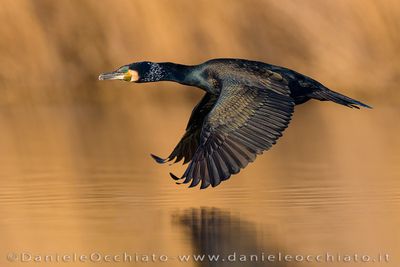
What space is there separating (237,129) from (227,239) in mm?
1312

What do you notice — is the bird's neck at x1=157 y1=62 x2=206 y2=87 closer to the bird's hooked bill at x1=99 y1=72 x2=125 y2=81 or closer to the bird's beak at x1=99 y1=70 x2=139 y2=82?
the bird's beak at x1=99 y1=70 x2=139 y2=82

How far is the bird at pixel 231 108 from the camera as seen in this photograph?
11.0m

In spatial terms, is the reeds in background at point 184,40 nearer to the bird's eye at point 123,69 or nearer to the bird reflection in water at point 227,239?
the bird's eye at point 123,69

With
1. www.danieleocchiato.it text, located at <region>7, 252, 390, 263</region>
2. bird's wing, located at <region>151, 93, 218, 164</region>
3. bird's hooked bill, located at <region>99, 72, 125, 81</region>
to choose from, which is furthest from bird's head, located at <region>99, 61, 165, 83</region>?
www.danieleocchiato.it text, located at <region>7, 252, 390, 263</region>

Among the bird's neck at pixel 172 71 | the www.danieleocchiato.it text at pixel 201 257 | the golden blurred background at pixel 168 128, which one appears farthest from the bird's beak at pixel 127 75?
the www.danieleocchiato.it text at pixel 201 257

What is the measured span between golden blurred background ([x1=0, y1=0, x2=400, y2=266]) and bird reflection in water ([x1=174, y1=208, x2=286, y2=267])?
64mm

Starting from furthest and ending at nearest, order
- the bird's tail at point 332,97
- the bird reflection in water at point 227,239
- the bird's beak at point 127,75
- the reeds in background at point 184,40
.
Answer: the reeds in background at point 184,40, the bird's beak at point 127,75, the bird's tail at point 332,97, the bird reflection in water at point 227,239

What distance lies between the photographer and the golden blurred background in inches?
434

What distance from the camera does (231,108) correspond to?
11.4m

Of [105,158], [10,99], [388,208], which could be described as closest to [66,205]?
[388,208]

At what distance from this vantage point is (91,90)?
29109mm

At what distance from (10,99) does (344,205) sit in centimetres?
1725

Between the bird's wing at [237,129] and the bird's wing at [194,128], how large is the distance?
0.79m

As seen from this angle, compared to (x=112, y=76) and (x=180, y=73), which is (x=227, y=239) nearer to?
(x=112, y=76)
